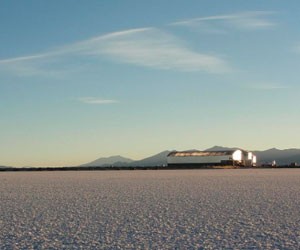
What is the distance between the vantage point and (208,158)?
89.8 meters

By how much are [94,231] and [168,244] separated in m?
2.30

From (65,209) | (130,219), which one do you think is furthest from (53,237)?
(65,209)

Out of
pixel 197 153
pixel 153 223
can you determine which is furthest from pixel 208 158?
pixel 153 223

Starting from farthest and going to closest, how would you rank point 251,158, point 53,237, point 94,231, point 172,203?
point 251,158 → point 172,203 → point 94,231 → point 53,237

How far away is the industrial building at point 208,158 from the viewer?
88.4 m

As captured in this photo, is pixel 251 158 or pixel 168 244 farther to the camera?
pixel 251 158

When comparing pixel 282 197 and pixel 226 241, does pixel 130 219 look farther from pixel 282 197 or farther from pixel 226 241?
pixel 282 197

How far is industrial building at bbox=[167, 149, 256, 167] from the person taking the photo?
8844cm

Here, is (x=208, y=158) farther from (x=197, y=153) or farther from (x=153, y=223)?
(x=153, y=223)

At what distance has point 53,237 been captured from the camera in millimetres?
10461

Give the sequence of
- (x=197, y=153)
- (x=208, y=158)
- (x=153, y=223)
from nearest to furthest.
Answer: (x=153, y=223), (x=208, y=158), (x=197, y=153)

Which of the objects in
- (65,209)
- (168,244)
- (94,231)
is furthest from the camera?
(65,209)

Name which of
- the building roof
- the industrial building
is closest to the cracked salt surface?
the industrial building

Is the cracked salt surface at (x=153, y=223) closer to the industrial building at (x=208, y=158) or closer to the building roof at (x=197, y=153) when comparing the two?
the industrial building at (x=208, y=158)
